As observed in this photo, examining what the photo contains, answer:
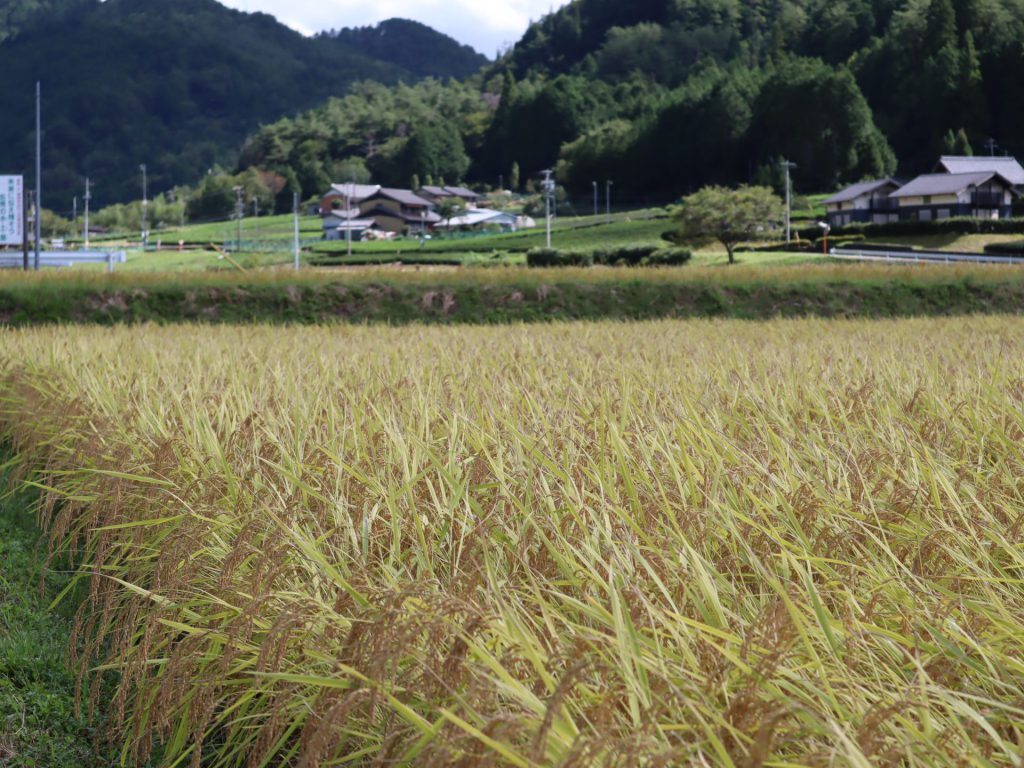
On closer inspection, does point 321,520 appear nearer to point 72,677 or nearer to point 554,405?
point 72,677

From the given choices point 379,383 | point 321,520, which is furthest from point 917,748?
point 379,383

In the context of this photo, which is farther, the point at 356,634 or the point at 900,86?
the point at 900,86

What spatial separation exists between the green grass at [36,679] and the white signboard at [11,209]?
2462cm

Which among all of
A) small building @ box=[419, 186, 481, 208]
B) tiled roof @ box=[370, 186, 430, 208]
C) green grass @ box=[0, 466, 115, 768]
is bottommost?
green grass @ box=[0, 466, 115, 768]

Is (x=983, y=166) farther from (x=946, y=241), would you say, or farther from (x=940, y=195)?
(x=946, y=241)

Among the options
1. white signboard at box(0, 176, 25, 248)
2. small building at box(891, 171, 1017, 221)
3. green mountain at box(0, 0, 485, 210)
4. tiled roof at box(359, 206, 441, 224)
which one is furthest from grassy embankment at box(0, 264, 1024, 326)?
A: green mountain at box(0, 0, 485, 210)

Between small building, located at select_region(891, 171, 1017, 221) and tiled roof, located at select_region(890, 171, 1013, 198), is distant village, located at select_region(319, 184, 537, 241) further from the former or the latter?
small building, located at select_region(891, 171, 1017, 221)

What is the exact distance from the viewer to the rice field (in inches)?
55.6

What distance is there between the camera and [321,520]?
8.58ft

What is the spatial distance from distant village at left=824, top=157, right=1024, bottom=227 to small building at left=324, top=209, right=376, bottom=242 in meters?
37.8

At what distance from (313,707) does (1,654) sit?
69.3 inches

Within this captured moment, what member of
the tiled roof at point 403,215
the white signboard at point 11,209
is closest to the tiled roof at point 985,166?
the tiled roof at point 403,215

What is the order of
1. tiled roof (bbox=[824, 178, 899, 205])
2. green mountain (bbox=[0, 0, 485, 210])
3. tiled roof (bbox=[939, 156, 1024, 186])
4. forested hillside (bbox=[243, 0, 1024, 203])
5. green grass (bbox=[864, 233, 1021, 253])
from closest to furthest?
green grass (bbox=[864, 233, 1021, 253]), tiled roof (bbox=[939, 156, 1024, 186]), tiled roof (bbox=[824, 178, 899, 205]), forested hillside (bbox=[243, 0, 1024, 203]), green mountain (bbox=[0, 0, 485, 210])

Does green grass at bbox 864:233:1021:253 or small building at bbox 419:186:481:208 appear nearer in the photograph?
green grass at bbox 864:233:1021:253
